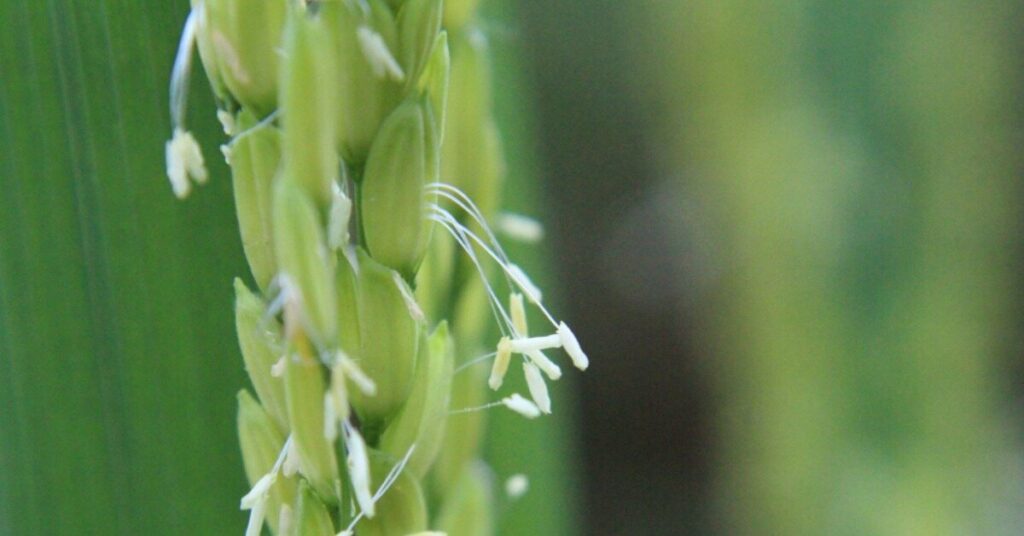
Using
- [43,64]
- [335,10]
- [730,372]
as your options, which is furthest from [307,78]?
[730,372]

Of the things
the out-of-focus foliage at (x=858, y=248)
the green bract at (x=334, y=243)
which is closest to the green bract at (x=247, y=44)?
the green bract at (x=334, y=243)

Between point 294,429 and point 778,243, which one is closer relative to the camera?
point 294,429

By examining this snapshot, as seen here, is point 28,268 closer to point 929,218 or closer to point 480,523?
point 480,523

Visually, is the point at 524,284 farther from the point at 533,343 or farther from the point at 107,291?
the point at 107,291

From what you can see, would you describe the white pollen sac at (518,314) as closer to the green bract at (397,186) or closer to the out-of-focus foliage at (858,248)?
the green bract at (397,186)

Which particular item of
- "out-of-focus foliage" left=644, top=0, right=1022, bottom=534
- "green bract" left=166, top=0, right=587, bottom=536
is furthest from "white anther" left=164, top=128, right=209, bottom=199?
"out-of-focus foliage" left=644, top=0, right=1022, bottom=534

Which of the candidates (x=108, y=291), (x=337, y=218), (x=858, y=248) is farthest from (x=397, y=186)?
(x=858, y=248)
